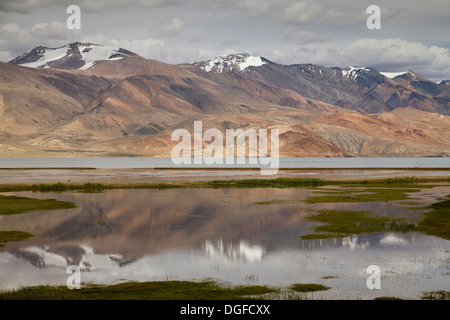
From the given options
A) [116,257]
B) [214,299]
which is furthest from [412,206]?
[214,299]

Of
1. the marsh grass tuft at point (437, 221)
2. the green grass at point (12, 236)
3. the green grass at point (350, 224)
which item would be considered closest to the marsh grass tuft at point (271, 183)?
the marsh grass tuft at point (437, 221)

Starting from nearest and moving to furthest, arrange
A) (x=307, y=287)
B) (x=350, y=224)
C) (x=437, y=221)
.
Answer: (x=307, y=287) → (x=350, y=224) → (x=437, y=221)

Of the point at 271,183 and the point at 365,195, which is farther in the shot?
the point at 271,183

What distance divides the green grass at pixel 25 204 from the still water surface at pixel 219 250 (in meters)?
2.44

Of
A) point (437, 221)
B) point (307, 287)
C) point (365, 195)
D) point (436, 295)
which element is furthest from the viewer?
point (365, 195)

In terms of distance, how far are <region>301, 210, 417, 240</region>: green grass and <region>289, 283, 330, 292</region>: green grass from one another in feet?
36.5

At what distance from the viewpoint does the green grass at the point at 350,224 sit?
117 feet

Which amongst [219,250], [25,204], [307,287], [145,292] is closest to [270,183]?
[25,204]

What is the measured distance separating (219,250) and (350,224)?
41.5 feet

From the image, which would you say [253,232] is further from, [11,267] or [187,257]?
[11,267]

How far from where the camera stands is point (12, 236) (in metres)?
35.0

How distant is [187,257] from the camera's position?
29.0 metres

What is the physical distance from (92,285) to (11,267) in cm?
585

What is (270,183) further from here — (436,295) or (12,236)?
(436,295)
